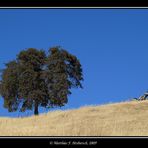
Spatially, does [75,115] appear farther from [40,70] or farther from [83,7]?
[40,70]

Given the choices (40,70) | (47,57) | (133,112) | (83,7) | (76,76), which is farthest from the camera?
(40,70)

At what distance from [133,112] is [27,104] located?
14274 mm

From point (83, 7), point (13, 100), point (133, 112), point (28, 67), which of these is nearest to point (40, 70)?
point (28, 67)

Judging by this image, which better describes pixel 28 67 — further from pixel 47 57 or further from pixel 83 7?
pixel 83 7

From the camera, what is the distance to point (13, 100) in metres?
32.3

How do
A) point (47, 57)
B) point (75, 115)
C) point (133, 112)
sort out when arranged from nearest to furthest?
point (75, 115) < point (133, 112) < point (47, 57)
